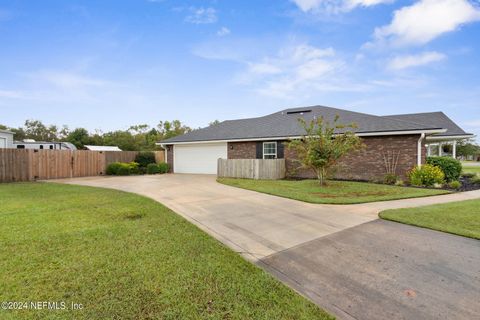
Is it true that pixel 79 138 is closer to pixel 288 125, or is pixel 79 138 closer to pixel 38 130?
pixel 38 130

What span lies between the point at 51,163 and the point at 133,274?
15475 mm

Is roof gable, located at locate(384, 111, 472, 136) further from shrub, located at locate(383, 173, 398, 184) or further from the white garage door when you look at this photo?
the white garage door

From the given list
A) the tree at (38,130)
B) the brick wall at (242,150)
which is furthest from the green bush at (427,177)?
the tree at (38,130)

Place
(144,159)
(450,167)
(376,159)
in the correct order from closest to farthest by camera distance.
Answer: (450,167)
(376,159)
(144,159)

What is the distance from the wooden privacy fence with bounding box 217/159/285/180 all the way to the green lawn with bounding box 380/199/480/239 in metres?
8.04

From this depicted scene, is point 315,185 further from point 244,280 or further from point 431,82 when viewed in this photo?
point 431,82

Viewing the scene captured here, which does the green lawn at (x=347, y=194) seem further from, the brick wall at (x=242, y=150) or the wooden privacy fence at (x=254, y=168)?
the brick wall at (x=242, y=150)

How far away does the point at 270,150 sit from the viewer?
50.6 feet

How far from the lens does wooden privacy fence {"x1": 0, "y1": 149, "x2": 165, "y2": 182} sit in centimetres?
1288

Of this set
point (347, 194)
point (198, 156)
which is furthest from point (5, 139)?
point (347, 194)


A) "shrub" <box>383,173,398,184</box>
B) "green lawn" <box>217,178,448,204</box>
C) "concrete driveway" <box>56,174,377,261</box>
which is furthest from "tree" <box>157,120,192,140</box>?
"concrete driveway" <box>56,174,377,261</box>

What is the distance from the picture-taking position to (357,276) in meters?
3.06

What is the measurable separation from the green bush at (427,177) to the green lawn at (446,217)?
13.1 feet

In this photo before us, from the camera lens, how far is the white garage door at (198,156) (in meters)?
17.9
